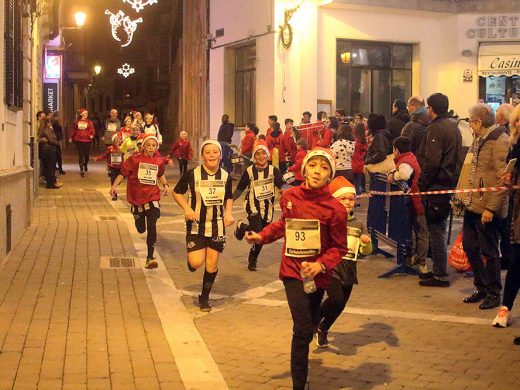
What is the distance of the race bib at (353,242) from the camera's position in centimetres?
740

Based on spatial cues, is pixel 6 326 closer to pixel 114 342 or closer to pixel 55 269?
pixel 114 342

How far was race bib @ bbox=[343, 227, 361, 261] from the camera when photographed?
291 inches

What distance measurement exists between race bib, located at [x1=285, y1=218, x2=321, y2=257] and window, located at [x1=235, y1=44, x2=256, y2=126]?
23.5 meters

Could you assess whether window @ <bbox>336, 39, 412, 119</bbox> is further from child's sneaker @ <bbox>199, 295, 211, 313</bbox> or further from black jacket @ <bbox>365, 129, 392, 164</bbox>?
child's sneaker @ <bbox>199, 295, 211, 313</bbox>

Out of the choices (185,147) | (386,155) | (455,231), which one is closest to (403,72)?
(185,147)

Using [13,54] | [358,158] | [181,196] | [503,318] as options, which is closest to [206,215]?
[181,196]

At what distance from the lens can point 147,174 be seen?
11625mm

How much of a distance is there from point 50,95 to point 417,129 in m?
28.8

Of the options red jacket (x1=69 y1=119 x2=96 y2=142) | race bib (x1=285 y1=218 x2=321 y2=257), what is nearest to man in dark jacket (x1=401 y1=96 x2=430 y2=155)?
race bib (x1=285 y1=218 x2=321 y2=257)

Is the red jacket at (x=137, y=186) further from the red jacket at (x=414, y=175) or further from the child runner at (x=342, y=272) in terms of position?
the child runner at (x=342, y=272)

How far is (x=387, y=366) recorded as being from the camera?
6.85 meters

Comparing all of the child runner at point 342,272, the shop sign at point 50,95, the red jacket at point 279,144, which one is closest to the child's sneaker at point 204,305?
the child runner at point 342,272

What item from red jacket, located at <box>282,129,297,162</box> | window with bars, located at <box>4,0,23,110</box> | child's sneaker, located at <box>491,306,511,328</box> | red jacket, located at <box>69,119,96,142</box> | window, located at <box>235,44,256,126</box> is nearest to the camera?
child's sneaker, located at <box>491,306,511,328</box>

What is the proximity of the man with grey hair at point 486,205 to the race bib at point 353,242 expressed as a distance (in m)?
1.83
